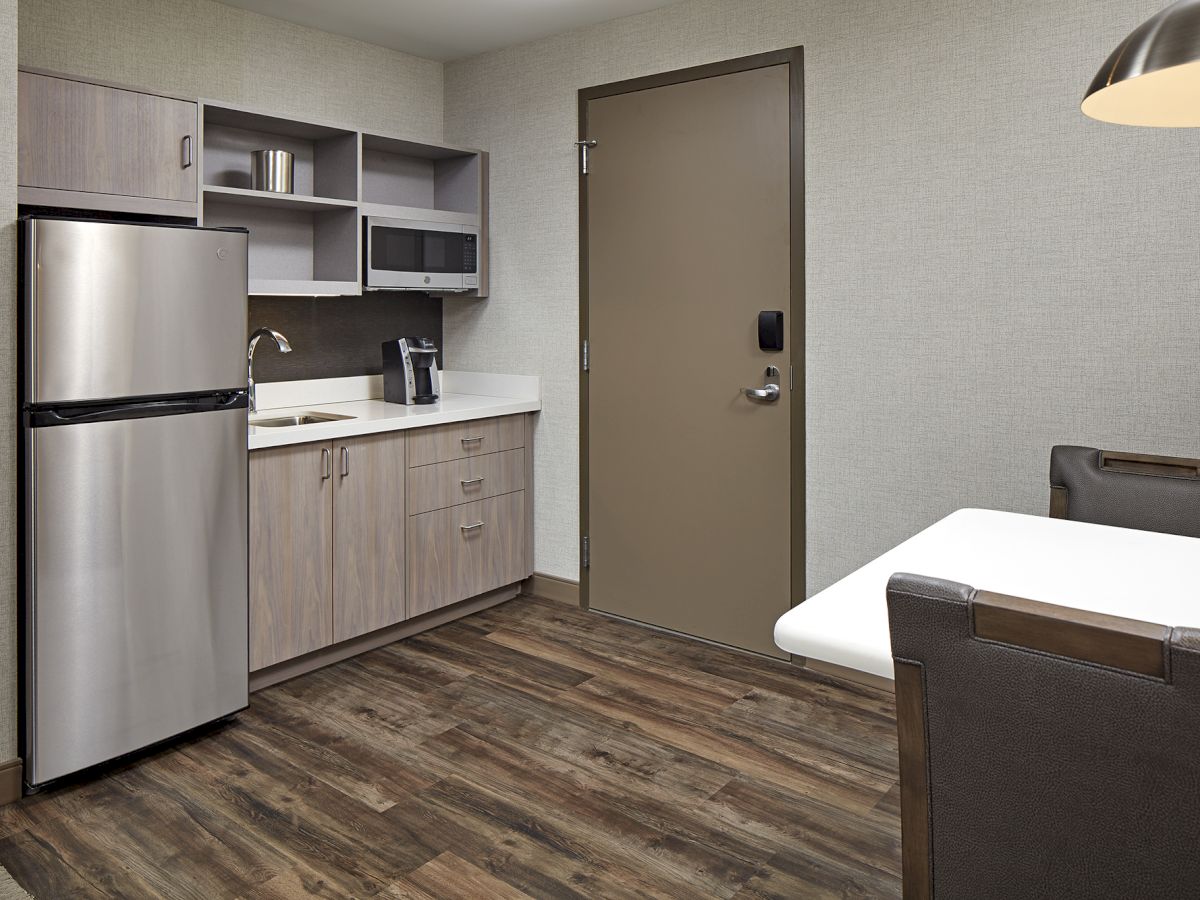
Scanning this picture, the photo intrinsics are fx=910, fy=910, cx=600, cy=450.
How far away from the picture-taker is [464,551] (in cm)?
371

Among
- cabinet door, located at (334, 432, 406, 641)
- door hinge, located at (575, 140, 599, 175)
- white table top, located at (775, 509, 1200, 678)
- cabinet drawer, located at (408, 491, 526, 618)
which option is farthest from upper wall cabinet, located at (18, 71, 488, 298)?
white table top, located at (775, 509, 1200, 678)

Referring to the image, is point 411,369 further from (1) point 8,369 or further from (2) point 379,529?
(1) point 8,369

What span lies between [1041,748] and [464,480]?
9.59 feet

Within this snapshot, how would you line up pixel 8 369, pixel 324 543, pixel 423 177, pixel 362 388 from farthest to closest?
pixel 423 177, pixel 362 388, pixel 324 543, pixel 8 369

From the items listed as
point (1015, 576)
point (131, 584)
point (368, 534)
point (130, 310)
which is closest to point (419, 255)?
point (368, 534)

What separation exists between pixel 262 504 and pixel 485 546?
1.10m

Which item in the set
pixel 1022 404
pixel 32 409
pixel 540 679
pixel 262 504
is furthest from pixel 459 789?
pixel 1022 404

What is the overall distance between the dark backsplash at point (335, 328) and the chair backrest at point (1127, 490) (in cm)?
281

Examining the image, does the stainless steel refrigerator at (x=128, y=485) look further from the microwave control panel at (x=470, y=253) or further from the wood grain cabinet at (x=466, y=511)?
the microwave control panel at (x=470, y=253)

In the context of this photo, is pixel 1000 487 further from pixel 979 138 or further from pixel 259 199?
pixel 259 199

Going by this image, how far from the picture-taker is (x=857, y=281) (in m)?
3.03

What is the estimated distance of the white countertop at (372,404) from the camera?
3062mm

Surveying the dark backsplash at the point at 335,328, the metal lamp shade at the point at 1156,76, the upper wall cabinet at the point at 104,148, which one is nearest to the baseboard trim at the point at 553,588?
the dark backsplash at the point at 335,328

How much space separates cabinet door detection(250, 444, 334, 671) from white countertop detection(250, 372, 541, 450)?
7cm
